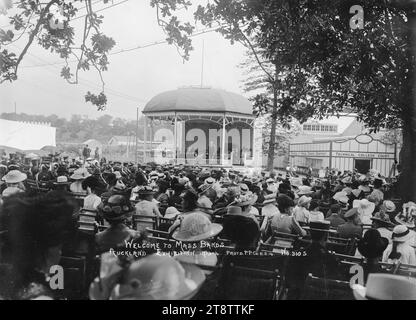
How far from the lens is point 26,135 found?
17.7 meters

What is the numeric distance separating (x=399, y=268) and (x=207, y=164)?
17195 mm

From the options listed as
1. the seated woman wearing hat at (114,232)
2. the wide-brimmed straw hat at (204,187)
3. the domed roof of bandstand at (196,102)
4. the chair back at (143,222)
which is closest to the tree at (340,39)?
the seated woman wearing hat at (114,232)

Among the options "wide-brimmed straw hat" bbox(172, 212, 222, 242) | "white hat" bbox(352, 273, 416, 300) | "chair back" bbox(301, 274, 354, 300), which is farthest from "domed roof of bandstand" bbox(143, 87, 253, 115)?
"white hat" bbox(352, 273, 416, 300)

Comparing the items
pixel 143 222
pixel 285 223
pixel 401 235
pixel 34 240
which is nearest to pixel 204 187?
pixel 143 222

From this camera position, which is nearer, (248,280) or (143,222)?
(248,280)

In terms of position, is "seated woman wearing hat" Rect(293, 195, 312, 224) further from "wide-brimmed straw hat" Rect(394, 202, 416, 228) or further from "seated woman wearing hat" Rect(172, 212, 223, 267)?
"seated woman wearing hat" Rect(172, 212, 223, 267)

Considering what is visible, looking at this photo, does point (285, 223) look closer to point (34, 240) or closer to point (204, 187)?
point (34, 240)

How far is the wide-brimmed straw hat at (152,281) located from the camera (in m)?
2.23

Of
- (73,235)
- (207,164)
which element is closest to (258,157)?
(207,164)

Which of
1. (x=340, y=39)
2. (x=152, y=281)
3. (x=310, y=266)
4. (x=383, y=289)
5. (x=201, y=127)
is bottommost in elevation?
(x=310, y=266)

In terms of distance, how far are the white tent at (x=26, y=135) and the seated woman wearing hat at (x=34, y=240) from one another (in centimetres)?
1356

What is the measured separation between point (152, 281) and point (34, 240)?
4.11 ft

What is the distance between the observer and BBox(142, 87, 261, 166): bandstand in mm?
17969

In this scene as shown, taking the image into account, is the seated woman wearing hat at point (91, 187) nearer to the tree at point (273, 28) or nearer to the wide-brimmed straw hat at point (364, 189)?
the tree at point (273, 28)
